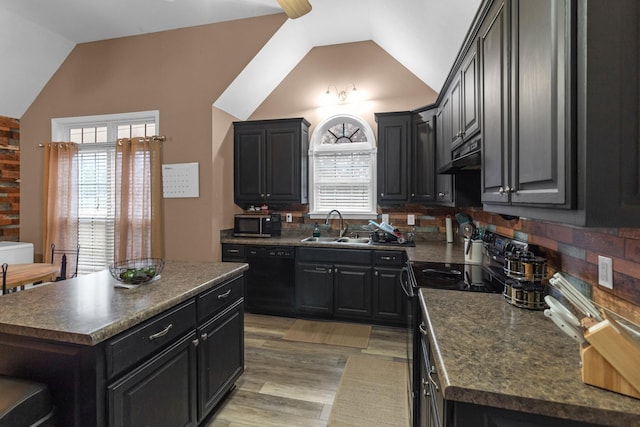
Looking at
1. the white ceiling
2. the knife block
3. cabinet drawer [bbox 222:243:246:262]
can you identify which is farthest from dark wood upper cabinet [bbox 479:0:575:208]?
cabinet drawer [bbox 222:243:246:262]

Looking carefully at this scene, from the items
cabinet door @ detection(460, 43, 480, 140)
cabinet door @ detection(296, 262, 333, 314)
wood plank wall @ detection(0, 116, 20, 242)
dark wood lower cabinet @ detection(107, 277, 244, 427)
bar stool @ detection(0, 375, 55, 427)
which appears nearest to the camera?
bar stool @ detection(0, 375, 55, 427)

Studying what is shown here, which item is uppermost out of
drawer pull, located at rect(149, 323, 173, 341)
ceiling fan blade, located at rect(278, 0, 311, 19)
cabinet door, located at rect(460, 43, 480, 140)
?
ceiling fan blade, located at rect(278, 0, 311, 19)

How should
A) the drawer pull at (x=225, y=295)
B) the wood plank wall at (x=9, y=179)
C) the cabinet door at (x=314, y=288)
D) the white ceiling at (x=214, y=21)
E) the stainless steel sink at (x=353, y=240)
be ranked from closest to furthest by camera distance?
the drawer pull at (x=225, y=295)
the white ceiling at (x=214, y=21)
the cabinet door at (x=314, y=288)
the stainless steel sink at (x=353, y=240)
the wood plank wall at (x=9, y=179)

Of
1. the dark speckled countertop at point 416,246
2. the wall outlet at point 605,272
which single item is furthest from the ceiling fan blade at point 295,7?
the wall outlet at point 605,272

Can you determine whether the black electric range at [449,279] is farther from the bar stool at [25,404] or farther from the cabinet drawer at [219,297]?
the bar stool at [25,404]

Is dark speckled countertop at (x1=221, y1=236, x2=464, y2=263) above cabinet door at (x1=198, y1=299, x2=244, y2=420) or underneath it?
above

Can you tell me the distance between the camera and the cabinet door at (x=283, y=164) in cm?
392

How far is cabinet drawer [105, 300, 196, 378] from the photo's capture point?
1.22 metres

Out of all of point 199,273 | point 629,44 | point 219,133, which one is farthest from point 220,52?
point 629,44

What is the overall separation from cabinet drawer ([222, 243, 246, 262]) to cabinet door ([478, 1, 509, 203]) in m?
2.93

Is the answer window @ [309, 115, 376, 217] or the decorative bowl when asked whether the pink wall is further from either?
the decorative bowl

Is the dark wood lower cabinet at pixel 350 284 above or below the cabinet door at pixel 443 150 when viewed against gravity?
below

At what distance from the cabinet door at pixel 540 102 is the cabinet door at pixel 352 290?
234 centimetres

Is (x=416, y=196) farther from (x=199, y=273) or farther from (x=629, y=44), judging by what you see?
(x=629, y=44)
